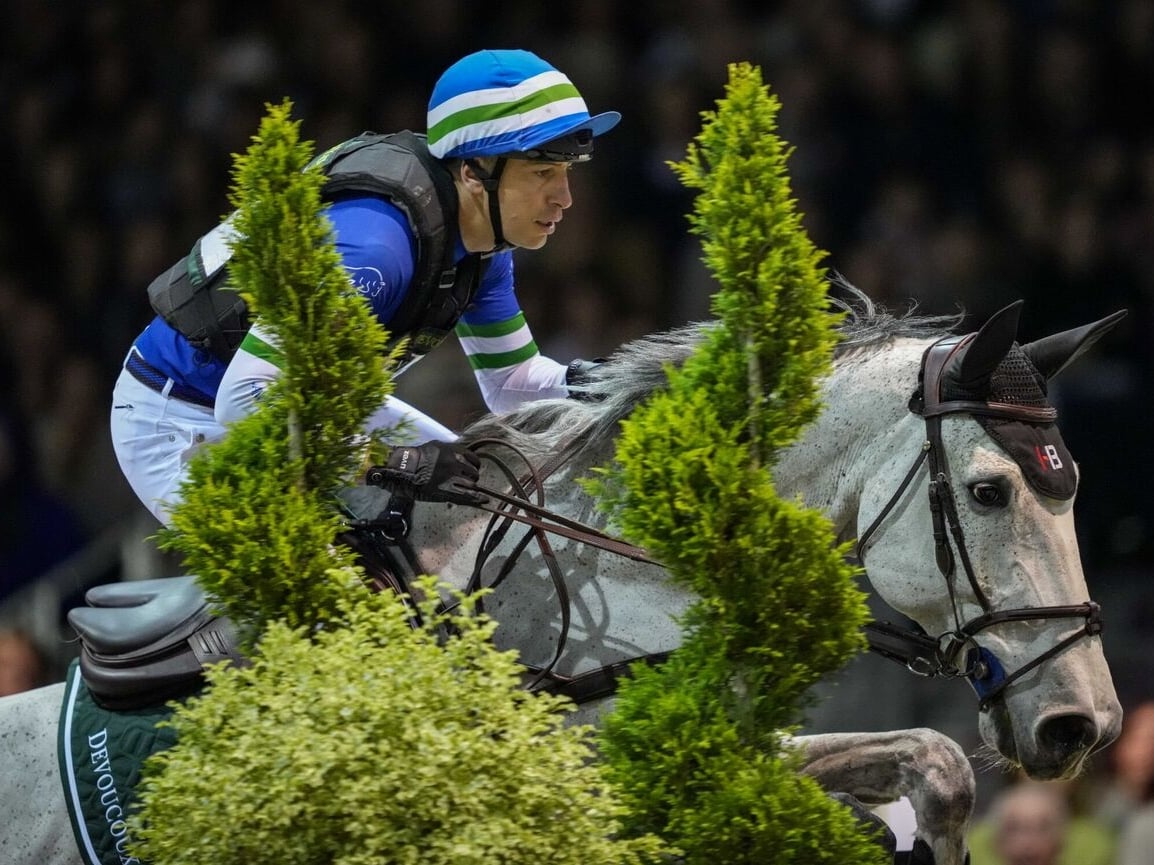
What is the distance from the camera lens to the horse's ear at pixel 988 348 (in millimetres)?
3061

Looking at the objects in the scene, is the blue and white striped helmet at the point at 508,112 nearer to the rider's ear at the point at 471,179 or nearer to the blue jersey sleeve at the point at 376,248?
the rider's ear at the point at 471,179

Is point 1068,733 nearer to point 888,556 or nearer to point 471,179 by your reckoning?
point 888,556

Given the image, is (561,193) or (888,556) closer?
(888,556)

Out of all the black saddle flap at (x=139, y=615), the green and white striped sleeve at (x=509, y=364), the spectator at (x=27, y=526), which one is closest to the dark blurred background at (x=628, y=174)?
the spectator at (x=27, y=526)

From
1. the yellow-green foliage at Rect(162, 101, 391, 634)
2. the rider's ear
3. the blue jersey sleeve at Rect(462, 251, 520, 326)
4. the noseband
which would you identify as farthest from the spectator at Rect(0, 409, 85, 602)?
the noseband

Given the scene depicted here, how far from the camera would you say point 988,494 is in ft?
10.1

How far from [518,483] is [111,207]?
455 centimetres

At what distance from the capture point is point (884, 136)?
6473 millimetres

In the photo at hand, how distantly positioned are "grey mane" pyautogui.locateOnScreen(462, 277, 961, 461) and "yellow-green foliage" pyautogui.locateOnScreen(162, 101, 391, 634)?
0.49 meters

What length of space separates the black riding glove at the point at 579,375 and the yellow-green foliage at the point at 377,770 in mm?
928

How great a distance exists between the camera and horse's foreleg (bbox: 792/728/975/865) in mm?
3158

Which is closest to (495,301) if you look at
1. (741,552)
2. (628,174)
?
(741,552)

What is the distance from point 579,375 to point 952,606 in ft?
3.27

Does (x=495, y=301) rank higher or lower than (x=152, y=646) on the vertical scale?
higher
